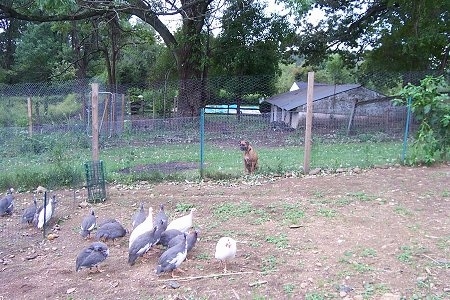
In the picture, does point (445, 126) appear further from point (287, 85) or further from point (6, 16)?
point (287, 85)

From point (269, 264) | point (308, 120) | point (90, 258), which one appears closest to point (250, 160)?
point (308, 120)

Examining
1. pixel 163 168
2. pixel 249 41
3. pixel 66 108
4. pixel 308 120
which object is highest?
pixel 249 41

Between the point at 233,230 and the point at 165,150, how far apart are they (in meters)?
6.44

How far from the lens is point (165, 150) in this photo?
1190 cm

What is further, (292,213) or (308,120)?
(308,120)

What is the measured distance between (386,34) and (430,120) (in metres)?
11.7

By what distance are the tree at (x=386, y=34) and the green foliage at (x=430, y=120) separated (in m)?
7.68

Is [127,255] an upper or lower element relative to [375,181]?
lower

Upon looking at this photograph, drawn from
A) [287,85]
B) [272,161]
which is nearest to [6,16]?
[272,161]

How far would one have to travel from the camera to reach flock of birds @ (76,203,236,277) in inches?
175

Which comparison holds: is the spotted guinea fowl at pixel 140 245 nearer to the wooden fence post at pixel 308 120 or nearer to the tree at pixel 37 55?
the wooden fence post at pixel 308 120

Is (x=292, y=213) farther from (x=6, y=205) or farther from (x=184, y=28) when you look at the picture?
(x=184, y=28)

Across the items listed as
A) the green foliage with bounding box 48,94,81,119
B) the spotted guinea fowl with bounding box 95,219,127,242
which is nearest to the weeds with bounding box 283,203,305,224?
the spotted guinea fowl with bounding box 95,219,127,242

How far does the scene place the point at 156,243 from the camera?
5164 mm
